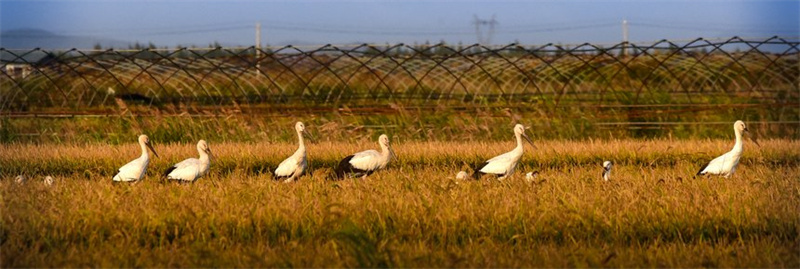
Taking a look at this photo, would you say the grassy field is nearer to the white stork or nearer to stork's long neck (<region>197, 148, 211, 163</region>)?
stork's long neck (<region>197, 148, 211, 163</region>)

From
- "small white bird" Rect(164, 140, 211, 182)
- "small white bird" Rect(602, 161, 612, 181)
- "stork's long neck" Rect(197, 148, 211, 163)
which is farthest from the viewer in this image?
"stork's long neck" Rect(197, 148, 211, 163)

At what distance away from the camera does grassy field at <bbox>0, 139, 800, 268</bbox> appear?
7.29 metres

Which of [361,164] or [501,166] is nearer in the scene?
[501,166]

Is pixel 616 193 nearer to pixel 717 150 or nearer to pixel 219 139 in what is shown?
pixel 717 150

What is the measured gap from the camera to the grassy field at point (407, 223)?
7289mm

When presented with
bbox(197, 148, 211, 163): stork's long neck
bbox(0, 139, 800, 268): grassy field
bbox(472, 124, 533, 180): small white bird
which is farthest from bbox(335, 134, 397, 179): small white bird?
bbox(197, 148, 211, 163): stork's long neck

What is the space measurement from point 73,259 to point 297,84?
21197 millimetres

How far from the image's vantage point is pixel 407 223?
8461 mm

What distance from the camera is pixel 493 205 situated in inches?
355

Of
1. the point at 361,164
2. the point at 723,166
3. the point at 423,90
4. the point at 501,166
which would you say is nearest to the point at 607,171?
the point at 501,166

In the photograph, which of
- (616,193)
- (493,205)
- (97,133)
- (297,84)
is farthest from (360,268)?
(297,84)

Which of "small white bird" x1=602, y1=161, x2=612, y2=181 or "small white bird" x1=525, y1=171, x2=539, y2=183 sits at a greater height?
"small white bird" x1=602, y1=161, x2=612, y2=181

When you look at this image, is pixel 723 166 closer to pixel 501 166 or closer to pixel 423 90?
pixel 501 166

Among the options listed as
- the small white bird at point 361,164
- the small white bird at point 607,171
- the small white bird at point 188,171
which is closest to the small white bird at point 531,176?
the small white bird at point 607,171
